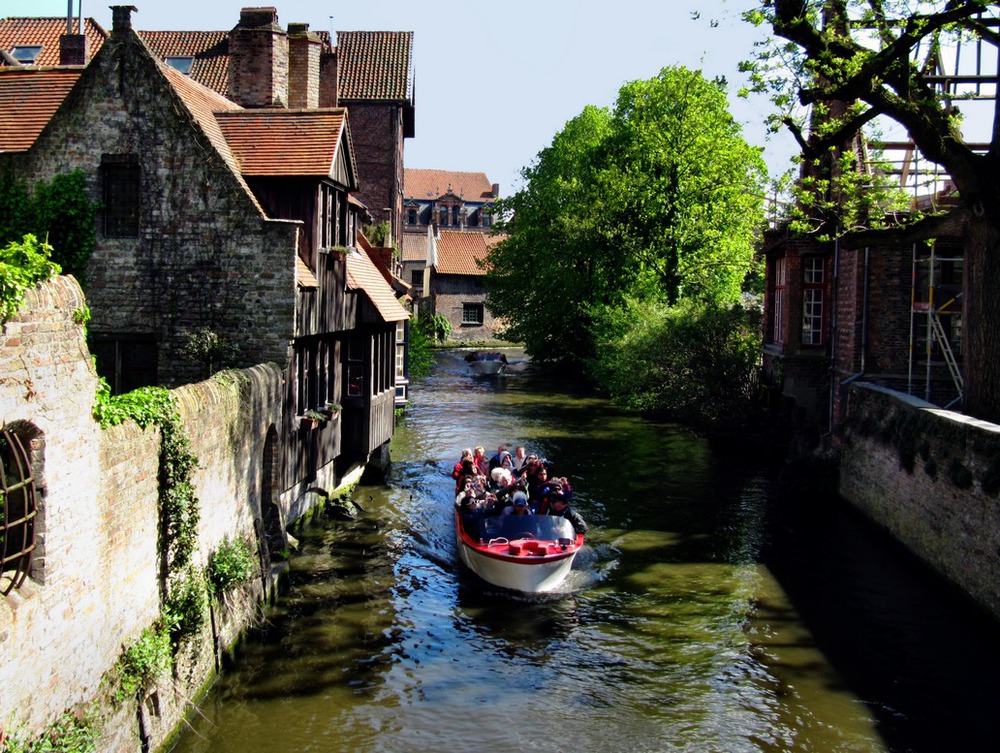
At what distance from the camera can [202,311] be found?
16.3 m

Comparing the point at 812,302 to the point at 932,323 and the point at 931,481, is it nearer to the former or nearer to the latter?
the point at 932,323

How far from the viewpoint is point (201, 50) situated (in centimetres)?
4216

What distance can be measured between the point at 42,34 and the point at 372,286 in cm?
2154

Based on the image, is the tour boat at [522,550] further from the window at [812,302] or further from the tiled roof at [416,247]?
the tiled roof at [416,247]

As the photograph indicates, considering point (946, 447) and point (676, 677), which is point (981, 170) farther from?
point (676, 677)

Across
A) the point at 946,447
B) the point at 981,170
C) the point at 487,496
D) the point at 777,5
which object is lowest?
the point at 487,496

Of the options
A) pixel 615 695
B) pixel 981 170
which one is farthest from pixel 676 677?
pixel 981 170

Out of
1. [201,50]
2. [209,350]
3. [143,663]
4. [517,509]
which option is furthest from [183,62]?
[143,663]

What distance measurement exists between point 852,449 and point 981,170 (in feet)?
23.4

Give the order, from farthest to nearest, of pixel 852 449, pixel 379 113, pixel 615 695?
1. pixel 379 113
2. pixel 852 449
3. pixel 615 695

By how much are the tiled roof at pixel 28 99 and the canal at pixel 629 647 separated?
831cm

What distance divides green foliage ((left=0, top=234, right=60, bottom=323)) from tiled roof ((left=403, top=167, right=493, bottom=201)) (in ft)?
360

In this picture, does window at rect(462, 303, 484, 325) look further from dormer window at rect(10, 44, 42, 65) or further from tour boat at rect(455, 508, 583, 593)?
tour boat at rect(455, 508, 583, 593)

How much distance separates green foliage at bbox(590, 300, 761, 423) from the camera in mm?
28234
